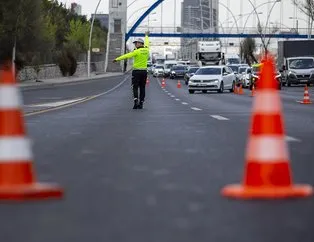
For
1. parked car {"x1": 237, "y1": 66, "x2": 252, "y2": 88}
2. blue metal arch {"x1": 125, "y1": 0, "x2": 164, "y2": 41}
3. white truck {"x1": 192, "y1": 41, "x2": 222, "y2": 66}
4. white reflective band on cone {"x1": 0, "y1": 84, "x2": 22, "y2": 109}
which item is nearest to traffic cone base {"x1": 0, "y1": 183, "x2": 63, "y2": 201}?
white reflective band on cone {"x1": 0, "y1": 84, "x2": 22, "y2": 109}

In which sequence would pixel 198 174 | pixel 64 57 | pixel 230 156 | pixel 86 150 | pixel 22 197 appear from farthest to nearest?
1. pixel 64 57
2. pixel 86 150
3. pixel 230 156
4. pixel 198 174
5. pixel 22 197

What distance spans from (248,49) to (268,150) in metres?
143

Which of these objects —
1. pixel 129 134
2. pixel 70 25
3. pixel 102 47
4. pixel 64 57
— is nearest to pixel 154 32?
pixel 102 47

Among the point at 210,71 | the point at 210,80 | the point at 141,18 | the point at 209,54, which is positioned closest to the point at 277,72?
the point at 210,71

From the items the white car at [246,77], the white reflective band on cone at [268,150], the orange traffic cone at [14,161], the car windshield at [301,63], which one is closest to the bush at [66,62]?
the white car at [246,77]

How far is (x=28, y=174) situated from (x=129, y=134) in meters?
6.16

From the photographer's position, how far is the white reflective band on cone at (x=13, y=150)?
20.1 ft

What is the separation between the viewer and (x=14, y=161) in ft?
20.0

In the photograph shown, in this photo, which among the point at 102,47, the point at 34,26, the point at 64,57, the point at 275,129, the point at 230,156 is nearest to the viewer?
the point at 275,129

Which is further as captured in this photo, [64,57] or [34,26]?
[64,57]

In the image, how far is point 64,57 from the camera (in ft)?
275

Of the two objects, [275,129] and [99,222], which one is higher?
[275,129]

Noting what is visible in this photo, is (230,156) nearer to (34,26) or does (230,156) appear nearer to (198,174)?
(198,174)

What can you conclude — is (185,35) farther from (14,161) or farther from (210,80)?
(14,161)
